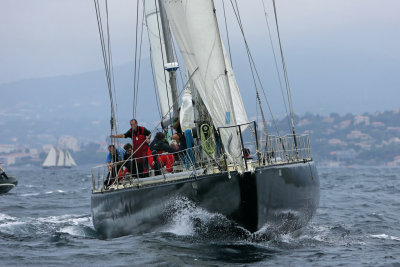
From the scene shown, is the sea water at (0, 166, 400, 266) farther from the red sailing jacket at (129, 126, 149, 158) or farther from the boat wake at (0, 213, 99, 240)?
the red sailing jacket at (129, 126, 149, 158)

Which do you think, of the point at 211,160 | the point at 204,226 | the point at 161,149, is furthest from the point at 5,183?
the point at 204,226

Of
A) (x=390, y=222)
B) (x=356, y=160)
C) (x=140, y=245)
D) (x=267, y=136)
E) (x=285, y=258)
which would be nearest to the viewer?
(x=285, y=258)

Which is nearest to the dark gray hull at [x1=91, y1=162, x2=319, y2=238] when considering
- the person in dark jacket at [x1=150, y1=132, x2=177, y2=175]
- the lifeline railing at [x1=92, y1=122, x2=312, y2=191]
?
the lifeline railing at [x1=92, y1=122, x2=312, y2=191]

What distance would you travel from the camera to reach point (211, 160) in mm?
14352

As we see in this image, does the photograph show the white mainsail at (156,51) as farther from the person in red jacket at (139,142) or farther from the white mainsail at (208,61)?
the white mainsail at (208,61)

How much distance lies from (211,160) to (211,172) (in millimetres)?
372

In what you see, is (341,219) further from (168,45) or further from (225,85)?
(225,85)

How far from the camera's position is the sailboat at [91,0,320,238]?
13.5 metres

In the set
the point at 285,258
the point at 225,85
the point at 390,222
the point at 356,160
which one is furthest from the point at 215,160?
the point at 356,160

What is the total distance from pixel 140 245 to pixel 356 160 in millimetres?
165860

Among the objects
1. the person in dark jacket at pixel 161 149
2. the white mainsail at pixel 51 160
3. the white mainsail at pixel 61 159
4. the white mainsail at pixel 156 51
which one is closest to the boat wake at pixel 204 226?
the person in dark jacket at pixel 161 149

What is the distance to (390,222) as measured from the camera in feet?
65.4

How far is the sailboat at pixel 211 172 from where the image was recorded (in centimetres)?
1348

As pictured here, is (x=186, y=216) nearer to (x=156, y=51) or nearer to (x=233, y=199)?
(x=233, y=199)
